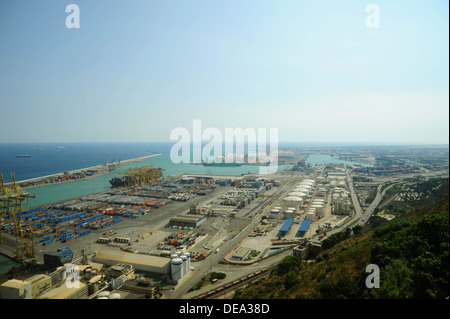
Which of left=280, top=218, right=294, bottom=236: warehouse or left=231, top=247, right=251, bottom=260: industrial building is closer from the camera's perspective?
left=231, top=247, right=251, bottom=260: industrial building

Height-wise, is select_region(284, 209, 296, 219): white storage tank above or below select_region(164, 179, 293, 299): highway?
above

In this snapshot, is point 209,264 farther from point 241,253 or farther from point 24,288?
point 24,288

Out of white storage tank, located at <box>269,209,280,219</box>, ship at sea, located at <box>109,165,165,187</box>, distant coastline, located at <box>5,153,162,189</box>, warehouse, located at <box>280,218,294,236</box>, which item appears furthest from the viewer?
ship at sea, located at <box>109,165,165,187</box>

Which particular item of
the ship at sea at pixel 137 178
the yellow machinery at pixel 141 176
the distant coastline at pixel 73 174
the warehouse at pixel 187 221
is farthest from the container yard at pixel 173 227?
the distant coastline at pixel 73 174

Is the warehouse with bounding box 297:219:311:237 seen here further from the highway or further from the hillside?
the hillside

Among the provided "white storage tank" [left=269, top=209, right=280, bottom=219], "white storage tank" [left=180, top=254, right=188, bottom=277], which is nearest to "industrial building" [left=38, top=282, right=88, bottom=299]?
"white storage tank" [left=180, top=254, right=188, bottom=277]

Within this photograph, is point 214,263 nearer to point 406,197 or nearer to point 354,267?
point 354,267

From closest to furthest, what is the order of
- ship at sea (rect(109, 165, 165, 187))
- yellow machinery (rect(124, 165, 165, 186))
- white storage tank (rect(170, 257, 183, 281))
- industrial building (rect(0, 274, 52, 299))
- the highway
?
industrial building (rect(0, 274, 52, 299)), the highway, white storage tank (rect(170, 257, 183, 281)), ship at sea (rect(109, 165, 165, 187)), yellow machinery (rect(124, 165, 165, 186))
